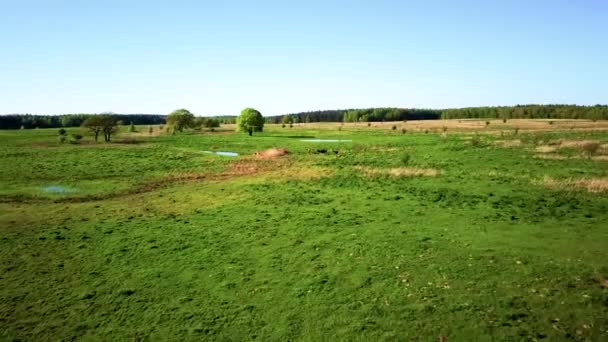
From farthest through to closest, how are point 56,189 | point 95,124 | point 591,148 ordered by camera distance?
point 95,124 < point 591,148 < point 56,189

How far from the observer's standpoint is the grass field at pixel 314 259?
13.6 metres

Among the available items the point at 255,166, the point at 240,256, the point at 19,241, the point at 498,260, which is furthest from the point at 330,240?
the point at 255,166

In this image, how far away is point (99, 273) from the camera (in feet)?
60.4

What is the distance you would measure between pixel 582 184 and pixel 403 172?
15443 mm

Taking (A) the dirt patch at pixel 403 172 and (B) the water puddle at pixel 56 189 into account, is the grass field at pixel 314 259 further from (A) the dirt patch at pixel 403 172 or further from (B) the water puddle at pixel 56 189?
(A) the dirt patch at pixel 403 172

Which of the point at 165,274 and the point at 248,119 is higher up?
the point at 248,119

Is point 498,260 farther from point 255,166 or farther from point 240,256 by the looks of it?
point 255,166

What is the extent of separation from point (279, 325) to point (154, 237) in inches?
482

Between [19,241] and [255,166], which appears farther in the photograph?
[255,166]

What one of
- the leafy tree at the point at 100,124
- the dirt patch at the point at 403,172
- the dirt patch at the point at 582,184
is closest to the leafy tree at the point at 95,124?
the leafy tree at the point at 100,124

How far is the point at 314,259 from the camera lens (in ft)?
63.0

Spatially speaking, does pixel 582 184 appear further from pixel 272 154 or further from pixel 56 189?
pixel 56 189

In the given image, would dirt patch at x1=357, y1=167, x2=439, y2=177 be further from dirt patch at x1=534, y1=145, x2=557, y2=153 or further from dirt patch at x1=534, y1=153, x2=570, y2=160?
dirt patch at x1=534, y1=145, x2=557, y2=153

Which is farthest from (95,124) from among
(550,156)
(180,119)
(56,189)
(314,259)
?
A: (314,259)
